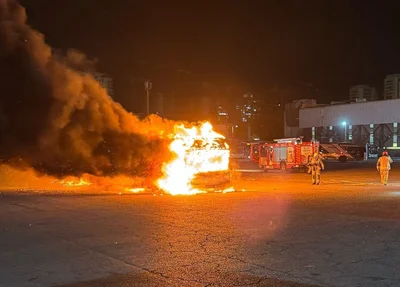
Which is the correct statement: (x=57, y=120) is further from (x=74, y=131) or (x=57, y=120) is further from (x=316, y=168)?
(x=316, y=168)

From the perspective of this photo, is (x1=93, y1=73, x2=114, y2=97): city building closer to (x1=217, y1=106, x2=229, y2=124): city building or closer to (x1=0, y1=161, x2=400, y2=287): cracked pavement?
(x1=0, y1=161, x2=400, y2=287): cracked pavement

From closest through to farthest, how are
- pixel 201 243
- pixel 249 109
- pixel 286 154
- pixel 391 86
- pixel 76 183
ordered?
pixel 201 243 → pixel 76 183 → pixel 286 154 → pixel 391 86 → pixel 249 109

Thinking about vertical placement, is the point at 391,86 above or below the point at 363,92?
above

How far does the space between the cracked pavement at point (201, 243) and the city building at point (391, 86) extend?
84.0 meters

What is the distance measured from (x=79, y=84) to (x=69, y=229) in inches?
321

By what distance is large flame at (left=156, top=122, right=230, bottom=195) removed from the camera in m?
18.4

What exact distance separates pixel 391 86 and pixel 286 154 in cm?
6762

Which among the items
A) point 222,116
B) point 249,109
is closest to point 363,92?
point 249,109

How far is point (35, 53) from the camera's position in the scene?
51.3 feet

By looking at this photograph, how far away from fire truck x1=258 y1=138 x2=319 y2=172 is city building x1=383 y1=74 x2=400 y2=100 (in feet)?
208

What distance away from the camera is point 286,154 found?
3334cm

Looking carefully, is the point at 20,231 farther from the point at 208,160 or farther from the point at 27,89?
the point at 208,160

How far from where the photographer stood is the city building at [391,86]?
90.4m

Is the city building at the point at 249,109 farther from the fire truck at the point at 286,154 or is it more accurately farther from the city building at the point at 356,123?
the fire truck at the point at 286,154
